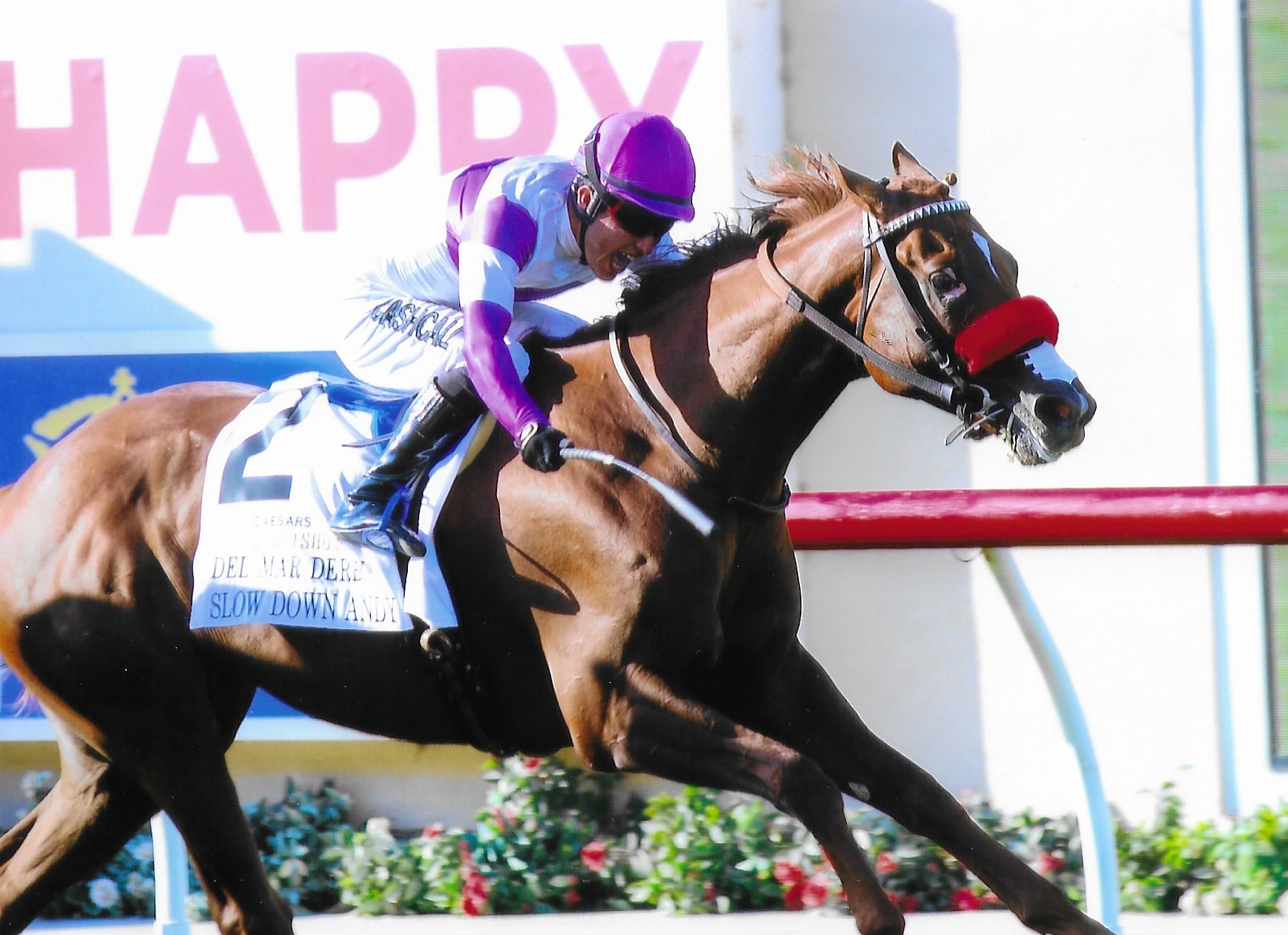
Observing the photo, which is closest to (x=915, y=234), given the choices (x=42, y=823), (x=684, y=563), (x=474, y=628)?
(x=684, y=563)

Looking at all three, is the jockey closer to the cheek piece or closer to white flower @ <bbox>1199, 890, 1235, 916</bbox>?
the cheek piece

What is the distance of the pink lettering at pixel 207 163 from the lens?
530 cm

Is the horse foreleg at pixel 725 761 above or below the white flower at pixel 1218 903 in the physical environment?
above

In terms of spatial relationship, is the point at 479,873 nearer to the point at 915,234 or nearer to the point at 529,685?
the point at 529,685

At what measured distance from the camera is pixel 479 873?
188 inches

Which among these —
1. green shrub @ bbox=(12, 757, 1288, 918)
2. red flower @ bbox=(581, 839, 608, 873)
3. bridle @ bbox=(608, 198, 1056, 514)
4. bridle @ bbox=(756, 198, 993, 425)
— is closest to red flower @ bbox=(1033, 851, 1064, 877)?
green shrub @ bbox=(12, 757, 1288, 918)

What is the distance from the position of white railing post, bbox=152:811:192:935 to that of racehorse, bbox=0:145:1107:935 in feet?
1.26

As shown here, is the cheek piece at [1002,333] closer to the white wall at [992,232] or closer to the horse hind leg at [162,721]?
the horse hind leg at [162,721]

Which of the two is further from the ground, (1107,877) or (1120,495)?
(1120,495)

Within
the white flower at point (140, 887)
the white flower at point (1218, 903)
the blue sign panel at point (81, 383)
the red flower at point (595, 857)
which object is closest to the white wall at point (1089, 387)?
the white flower at point (1218, 903)

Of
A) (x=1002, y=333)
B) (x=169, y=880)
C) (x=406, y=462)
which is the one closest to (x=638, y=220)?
(x=406, y=462)

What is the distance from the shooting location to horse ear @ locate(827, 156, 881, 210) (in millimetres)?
3021

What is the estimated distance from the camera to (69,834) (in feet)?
11.7

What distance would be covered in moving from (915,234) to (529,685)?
43.0 inches
